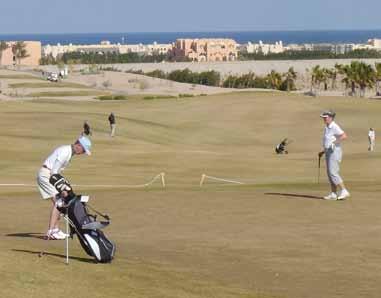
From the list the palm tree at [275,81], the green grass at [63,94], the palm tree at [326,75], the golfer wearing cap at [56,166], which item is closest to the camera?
the golfer wearing cap at [56,166]

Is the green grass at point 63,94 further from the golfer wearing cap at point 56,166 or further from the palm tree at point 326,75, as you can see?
the golfer wearing cap at point 56,166

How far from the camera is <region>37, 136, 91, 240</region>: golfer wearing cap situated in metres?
14.7

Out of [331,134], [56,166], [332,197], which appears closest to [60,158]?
[56,166]

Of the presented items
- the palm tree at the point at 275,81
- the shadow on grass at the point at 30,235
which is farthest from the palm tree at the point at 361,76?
the shadow on grass at the point at 30,235

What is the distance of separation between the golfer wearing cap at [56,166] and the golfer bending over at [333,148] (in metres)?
7.40

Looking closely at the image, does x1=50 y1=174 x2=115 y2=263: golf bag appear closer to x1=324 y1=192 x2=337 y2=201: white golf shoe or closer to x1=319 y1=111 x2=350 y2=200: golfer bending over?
x1=319 y1=111 x2=350 y2=200: golfer bending over

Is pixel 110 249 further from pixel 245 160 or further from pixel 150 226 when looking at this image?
pixel 245 160

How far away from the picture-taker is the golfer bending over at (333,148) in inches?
837

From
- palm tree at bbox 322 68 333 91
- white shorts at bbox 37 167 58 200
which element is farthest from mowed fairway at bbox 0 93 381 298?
palm tree at bbox 322 68 333 91

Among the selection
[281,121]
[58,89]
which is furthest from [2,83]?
[281,121]

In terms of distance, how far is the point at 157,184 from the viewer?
3053cm

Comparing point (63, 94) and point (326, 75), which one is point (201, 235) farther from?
point (326, 75)

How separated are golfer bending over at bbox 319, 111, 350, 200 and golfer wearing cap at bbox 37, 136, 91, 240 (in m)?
7.40

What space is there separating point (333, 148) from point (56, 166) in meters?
8.21
